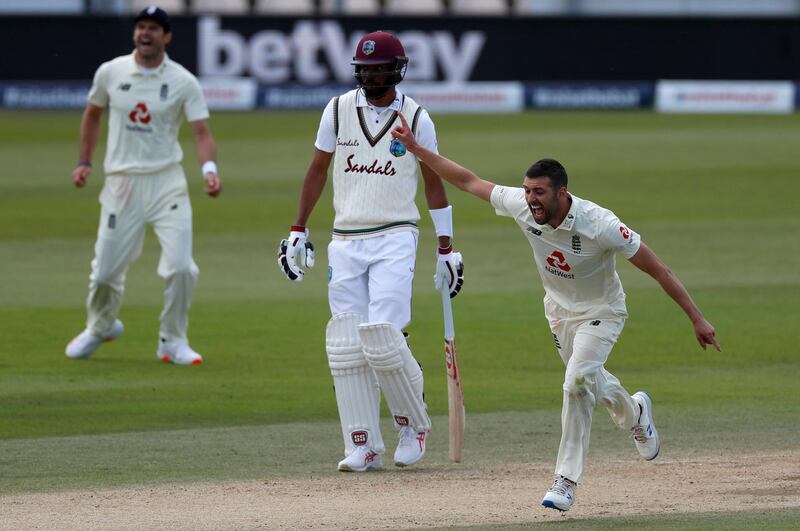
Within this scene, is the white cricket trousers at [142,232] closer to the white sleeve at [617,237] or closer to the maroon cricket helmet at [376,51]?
the maroon cricket helmet at [376,51]

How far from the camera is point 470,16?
1312 inches

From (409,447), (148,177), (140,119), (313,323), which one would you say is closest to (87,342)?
(148,177)

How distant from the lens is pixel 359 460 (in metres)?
6.97

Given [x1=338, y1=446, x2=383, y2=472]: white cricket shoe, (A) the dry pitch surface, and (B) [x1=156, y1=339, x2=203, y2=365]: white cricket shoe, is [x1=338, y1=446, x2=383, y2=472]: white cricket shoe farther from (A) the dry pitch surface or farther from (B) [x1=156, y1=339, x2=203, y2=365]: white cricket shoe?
(B) [x1=156, y1=339, x2=203, y2=365]: white cricket shoe

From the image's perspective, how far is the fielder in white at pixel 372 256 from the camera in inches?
275

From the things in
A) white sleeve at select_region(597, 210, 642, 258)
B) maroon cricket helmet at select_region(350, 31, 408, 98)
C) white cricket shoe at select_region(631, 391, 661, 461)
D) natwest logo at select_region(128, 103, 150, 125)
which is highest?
maroon cricket helmet at select_region(350, 31, 408, 98)

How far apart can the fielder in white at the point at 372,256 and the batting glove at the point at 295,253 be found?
232 millimetres

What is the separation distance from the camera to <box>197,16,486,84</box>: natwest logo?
3269 cm

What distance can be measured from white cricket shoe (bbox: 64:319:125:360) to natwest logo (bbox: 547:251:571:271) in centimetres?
453

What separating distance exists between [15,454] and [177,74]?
137 inches

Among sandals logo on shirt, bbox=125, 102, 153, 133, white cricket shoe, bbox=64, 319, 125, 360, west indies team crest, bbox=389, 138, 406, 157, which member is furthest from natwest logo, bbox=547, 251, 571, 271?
white cricket shoe, bbox=64, 319, 125, 360

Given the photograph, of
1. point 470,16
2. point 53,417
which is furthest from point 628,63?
point 53,417

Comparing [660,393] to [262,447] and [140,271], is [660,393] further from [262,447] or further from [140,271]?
[140,271]

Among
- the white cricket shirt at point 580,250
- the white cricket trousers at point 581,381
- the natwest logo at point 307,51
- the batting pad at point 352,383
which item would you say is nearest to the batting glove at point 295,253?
the batting pad at point 352,383
